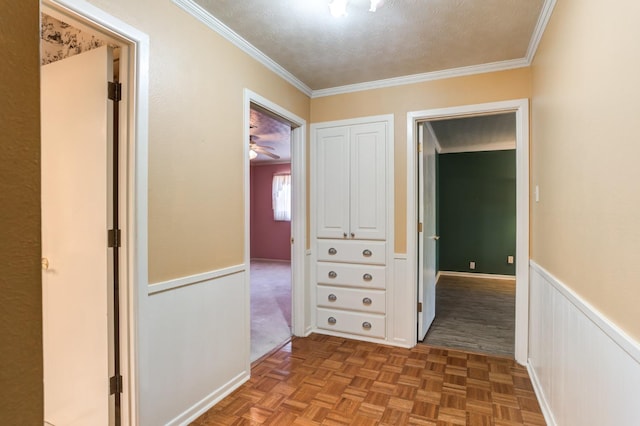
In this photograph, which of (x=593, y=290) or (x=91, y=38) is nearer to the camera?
(x=593, y=290)

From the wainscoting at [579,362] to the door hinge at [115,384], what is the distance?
1992 mm

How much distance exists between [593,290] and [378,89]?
92.4 inches

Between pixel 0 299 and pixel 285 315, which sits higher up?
pixel 0 299

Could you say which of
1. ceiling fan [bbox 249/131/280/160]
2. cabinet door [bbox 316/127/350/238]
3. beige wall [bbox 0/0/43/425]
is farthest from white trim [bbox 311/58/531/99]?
beige wall [bbox 0/0/43/425]

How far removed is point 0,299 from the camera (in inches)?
15.5

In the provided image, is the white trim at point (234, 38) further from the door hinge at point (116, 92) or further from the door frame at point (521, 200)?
the door frame at point (521, 200)

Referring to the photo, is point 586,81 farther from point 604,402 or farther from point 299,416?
point 299,416

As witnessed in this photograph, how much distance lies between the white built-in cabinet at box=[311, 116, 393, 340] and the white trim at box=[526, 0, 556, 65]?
1.13 metres

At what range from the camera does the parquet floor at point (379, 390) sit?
6.30 ft

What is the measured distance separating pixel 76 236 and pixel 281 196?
5.89m

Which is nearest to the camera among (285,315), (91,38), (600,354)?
(600,354)

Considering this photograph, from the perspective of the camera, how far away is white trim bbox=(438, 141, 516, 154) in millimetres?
5660

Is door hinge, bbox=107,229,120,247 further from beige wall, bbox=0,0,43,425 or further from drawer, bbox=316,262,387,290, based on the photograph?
drawer, bbox=316,262,387,290

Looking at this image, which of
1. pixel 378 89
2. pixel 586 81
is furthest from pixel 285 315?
pixel 586 81
